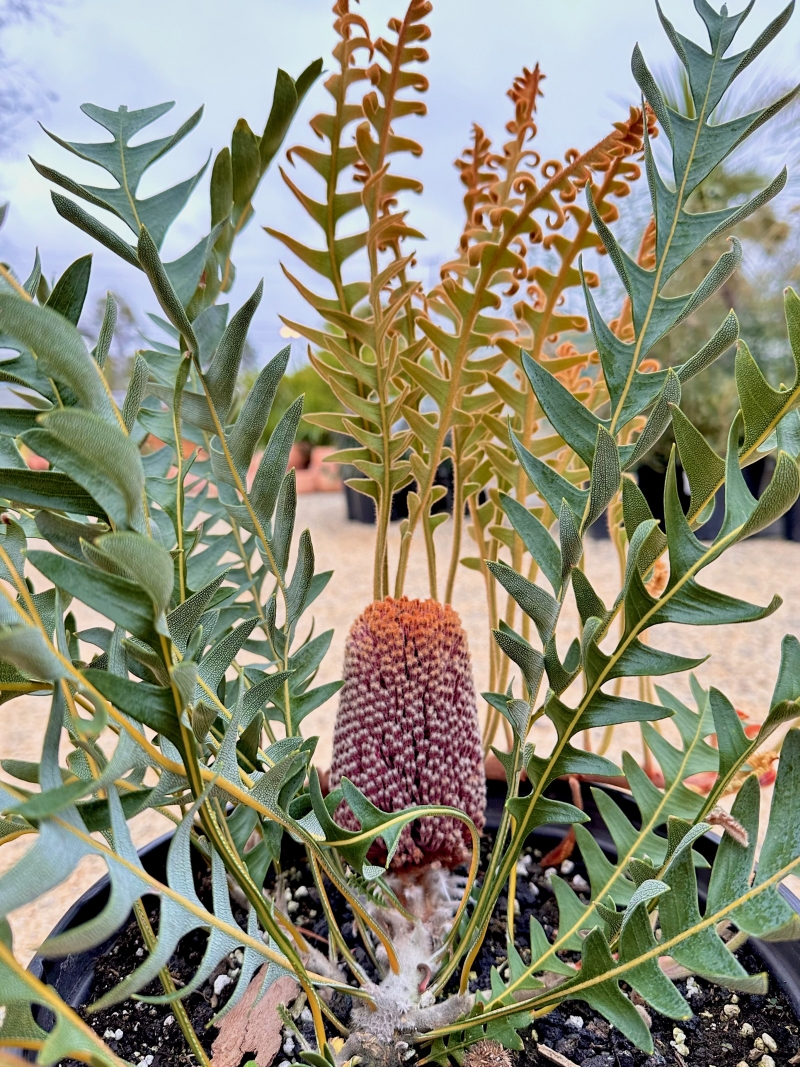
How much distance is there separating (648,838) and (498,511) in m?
0.17

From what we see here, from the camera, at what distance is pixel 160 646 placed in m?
0.14

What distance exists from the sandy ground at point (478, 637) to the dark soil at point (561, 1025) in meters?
0.12

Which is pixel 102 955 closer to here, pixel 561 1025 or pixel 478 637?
pixel 561 1025

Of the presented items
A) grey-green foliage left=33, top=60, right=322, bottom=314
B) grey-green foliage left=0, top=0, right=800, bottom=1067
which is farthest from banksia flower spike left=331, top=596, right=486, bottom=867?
grey-green foliage left=33, top=60, right=322, bottom=314

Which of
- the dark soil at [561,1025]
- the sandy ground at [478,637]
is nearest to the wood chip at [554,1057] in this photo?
the dark soil at [561,1025]

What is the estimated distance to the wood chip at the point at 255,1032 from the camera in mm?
248

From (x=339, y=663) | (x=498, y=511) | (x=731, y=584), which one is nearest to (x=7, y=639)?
(x=498, y=511)

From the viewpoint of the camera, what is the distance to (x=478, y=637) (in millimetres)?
989

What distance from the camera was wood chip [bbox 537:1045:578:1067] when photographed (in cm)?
25

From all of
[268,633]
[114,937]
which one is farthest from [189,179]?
[114,937]

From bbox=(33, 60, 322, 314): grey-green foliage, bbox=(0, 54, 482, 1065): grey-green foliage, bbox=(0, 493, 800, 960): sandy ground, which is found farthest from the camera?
bbox=(0, 493, 800, 960): sandy ground

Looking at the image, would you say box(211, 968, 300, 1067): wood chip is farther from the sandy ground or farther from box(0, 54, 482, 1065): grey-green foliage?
the sandy ground

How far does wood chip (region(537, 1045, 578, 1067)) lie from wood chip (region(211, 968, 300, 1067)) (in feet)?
0.30

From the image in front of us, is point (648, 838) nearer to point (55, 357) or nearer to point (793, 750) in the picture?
point (793, 750)
